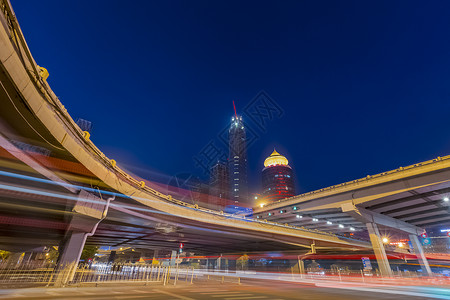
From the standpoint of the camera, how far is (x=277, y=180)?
181 metres

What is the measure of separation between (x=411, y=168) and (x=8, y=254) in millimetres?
90872

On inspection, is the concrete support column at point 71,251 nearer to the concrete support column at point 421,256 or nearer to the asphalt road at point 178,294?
the asphalt road at point 178,294

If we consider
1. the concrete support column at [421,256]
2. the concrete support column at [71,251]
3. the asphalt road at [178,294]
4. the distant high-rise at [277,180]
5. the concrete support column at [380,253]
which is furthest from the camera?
the distant high-rise at [277,180]

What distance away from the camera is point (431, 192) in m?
32.8

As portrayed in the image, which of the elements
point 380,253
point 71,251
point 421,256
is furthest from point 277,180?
point 71,251

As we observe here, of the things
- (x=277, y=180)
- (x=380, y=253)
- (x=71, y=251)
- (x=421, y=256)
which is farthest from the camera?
(x=277, y=180)

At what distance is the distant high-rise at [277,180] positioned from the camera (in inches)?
6978

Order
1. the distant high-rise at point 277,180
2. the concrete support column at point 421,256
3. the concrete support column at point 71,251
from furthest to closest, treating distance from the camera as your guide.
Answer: the distant high-rise at point 277,180 → the concrete support column at point 421,256 → the concrete support column at point 71,251

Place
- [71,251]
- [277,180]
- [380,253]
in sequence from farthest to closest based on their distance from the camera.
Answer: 1. [277,180]
2. [380,253]
3. [71,251]

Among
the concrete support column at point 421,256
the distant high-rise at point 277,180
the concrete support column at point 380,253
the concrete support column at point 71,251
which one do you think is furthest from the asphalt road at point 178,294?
the distant high-rise at point 277,180

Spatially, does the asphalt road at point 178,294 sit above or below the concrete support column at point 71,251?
below

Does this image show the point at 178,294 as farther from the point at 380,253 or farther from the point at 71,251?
the point at 380,253

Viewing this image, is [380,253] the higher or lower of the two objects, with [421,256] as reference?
lower

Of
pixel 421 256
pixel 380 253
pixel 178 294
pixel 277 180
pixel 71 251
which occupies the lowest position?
pixel 178 294
